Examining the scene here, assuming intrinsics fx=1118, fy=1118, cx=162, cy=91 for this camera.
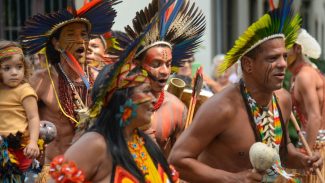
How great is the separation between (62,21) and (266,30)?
2.13 m

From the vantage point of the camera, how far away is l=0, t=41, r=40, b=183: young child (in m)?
8.87

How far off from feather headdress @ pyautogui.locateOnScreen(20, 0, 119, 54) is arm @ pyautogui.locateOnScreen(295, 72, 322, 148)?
2365 millimetres

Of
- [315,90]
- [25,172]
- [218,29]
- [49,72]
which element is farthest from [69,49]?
[218,29]

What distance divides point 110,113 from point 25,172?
10.9 feet

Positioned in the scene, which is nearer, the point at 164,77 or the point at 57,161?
the point at 57,161

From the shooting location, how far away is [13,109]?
8922 mm

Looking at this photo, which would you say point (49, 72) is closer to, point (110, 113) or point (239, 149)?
point (239, 149)

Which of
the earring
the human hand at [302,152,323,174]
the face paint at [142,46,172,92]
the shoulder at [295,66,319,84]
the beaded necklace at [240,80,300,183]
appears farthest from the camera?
the shoulder at [295,66,319,84]

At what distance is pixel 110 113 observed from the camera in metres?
6.14

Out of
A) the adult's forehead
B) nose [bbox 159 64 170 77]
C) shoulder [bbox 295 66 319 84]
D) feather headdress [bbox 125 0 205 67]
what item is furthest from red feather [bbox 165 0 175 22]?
shoulder [bbox 295 66 319 84]

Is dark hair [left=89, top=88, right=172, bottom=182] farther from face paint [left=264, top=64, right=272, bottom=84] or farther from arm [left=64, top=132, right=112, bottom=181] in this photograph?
face paint [left=264, top=64, right=272, bottom=84]

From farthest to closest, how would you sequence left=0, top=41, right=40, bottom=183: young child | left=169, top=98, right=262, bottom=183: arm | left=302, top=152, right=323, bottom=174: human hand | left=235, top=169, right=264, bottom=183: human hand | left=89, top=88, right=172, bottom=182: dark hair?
1. left=0, top=41, right=40, bottom=183: young child
2. left=302, top=152, right=323, bottom=174: human hand
3. left=169, top=98, right=262, bottom=183: arm
4. left=235, top=169, right=264, bottom=183: human hand
5. left=89, top=88, right=172, bottom=182: dark hair

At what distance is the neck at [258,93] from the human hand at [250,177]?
769mm

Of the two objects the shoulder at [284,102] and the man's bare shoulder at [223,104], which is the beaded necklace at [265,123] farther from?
the shoulder at [284,102]
